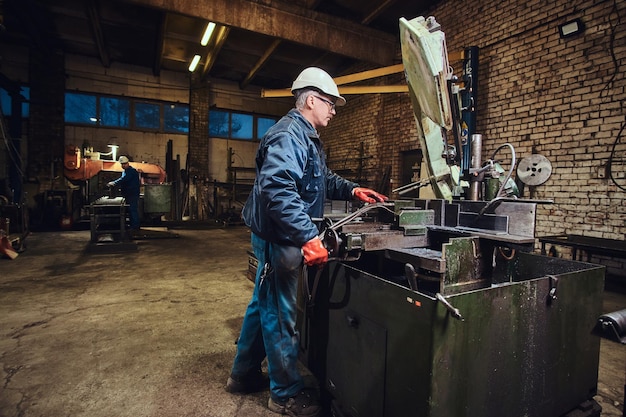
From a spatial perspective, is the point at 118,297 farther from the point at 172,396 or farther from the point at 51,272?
the point at 172,396

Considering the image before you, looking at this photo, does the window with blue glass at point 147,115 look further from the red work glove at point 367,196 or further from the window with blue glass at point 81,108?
the red work glove at point 367,196

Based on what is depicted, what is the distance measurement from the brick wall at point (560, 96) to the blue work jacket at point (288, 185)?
13.6 ft

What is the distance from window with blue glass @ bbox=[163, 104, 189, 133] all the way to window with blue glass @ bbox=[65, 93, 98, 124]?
174cm

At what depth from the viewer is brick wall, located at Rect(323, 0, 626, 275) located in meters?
4.08

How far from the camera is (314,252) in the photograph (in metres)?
1.46

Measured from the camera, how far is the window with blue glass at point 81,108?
896 centimetres

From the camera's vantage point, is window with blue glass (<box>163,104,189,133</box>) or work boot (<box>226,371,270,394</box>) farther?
window with blue glass (<box>163,104,189,133</box>)

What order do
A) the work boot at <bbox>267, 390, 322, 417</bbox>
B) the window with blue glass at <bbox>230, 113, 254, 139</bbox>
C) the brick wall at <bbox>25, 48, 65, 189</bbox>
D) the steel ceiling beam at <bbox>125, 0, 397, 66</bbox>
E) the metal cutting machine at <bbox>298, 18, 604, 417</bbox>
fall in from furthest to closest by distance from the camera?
the window with blue glass at <bbox>230, 113, 254, 139</bbox>
the brick wall at <bbox>25, 48, 65, 189</bbox>
the steel ceiling beam at <bbox>125, 0, 397, 66</bbox>
the work boot at <bbox>267, 390, 322, 417</bbox>
the metal cutting machine at <bbox>298, 18, 604, 417</bbox>

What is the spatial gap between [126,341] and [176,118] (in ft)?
29.3

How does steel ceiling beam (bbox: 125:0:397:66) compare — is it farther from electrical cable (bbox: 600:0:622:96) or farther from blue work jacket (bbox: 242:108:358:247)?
Result: blue work jacket (bbox: 242:108:358:247)

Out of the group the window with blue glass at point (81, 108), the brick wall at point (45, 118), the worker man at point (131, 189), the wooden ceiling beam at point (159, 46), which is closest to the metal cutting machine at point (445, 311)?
the worker man at point (131, 189)

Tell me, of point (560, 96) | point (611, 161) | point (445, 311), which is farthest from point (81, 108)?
point (611, 161)

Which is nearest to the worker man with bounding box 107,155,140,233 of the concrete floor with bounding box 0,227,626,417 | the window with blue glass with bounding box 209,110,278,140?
the concrete floor with bounding box 0,227,626,417

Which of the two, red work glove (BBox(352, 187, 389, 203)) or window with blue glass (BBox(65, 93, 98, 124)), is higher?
window with blue glass (BBox(65, 93, 98, 124))
